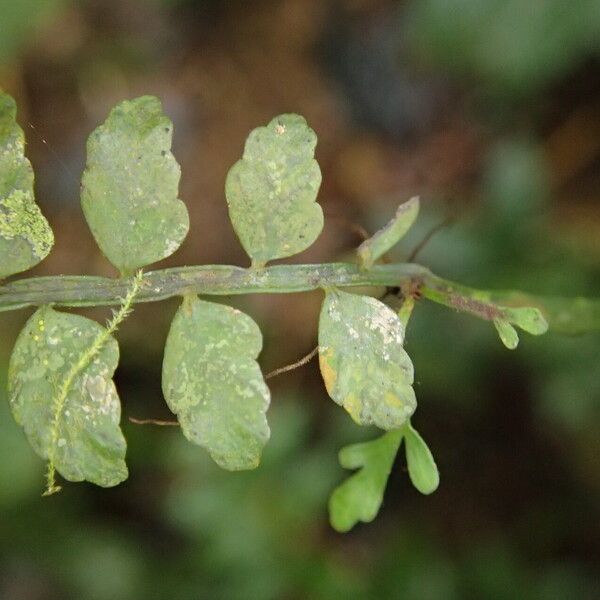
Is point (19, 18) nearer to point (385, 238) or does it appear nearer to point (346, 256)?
point (346, 256)

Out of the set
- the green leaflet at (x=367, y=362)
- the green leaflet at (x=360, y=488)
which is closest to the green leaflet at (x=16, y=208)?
the green leaflet at (x=367, y=362)

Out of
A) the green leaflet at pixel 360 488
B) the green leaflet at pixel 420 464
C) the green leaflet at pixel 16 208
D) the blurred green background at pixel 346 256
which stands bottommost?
the blurred green background at pixel 346 256

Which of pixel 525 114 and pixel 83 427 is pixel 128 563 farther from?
pixel 525 114

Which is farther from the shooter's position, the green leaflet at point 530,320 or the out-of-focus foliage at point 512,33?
the out-of-focus foliage at point 512,33

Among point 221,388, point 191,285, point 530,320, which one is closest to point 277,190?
point 191,285

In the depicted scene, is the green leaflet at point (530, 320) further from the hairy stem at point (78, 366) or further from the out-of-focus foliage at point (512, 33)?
the out-of-focus foliage at point (512, 33)

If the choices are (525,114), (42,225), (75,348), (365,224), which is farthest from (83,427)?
(525,114)
